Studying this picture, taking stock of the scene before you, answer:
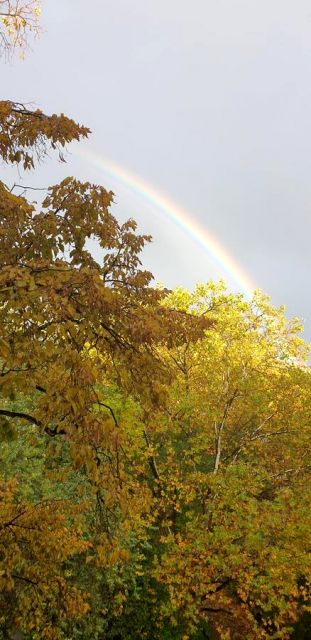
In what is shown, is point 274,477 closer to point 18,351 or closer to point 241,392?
point 241,392

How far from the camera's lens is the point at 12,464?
12.6m

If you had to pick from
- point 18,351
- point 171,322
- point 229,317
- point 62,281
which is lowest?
point 18,351

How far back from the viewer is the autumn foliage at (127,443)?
14.6 feet

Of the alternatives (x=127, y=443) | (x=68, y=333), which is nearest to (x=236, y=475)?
(x=127, y=443)

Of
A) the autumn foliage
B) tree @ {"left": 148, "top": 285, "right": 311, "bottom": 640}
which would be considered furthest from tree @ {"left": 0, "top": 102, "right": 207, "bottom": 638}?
tree @ {"left": 148, "top": 285, "right": 311, "bottom": 640}

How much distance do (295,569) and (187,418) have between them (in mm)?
6279

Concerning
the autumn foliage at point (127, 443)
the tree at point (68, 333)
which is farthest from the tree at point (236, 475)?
the tree at point (68, 333)

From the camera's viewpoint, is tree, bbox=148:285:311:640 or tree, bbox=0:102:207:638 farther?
tree, bbox=148:285:311:640

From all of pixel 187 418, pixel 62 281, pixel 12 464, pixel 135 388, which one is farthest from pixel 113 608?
pixel 62 281

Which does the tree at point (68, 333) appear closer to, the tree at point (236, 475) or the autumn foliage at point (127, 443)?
the autumn foliage at point (127, 443)

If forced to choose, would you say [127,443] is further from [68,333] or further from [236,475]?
[236,475]

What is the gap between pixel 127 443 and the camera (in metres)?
8.91

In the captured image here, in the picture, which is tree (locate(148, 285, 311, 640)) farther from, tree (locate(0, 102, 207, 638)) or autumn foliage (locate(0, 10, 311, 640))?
tree (locate(0, 102, 207, 638))

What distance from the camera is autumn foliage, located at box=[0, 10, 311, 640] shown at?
4449mm
